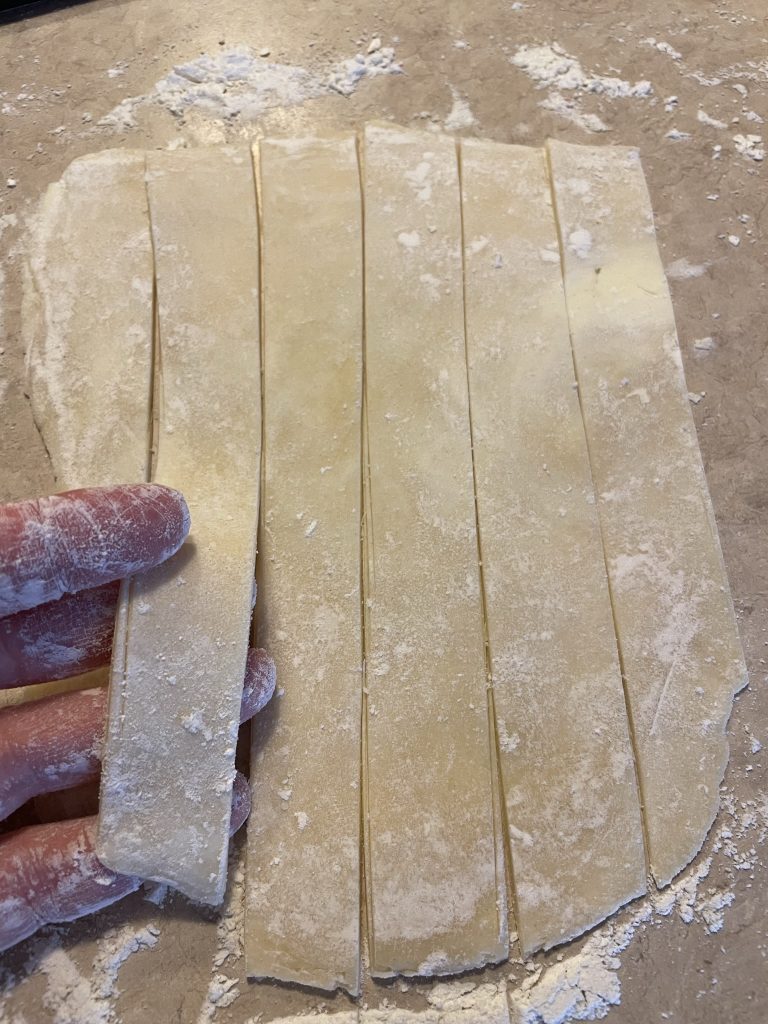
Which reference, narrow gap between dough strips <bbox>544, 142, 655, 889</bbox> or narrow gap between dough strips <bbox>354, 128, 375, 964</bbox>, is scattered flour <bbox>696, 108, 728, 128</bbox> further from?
narrow gap between dough strips <bbox>354, 128, 375, 964</bbox>

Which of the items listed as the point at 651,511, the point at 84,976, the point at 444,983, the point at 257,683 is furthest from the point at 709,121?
the point at 84,976

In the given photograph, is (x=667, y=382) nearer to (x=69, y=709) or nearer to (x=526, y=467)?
(x=526, y=467)

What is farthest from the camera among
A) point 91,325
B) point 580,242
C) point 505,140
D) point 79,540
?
point 505,140

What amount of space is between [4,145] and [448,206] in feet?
4.22

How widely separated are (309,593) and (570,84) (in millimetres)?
1748

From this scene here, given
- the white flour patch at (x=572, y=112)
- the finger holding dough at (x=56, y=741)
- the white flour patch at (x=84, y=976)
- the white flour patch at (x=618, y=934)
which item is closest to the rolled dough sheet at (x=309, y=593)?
the finger holding dough at (x=56, y=741)

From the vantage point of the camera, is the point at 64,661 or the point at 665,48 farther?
the point at 665,48

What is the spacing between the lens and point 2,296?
6.46ft

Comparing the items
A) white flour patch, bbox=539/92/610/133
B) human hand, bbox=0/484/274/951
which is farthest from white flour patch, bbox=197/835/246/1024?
white flour patch, bbox=539/92/610/133

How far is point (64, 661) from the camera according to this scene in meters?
1.60

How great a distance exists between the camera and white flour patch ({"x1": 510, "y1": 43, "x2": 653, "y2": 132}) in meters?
2.23

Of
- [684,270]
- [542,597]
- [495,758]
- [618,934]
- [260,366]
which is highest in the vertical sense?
[260,366]

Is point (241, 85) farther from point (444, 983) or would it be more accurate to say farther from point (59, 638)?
point (444, 983)

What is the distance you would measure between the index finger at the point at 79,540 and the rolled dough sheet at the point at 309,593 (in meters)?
0.27
